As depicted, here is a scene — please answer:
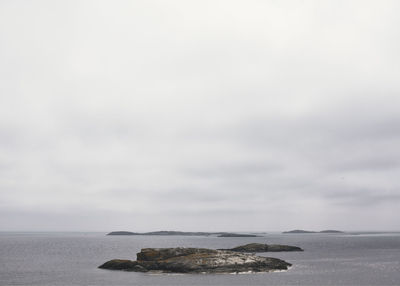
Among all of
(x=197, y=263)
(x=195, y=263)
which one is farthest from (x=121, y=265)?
(x=197, y=263)

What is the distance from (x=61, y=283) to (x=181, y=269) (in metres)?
19.5

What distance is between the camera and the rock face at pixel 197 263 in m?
65.3

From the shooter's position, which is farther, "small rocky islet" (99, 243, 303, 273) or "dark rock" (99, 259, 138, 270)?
"dark rock" (99, 259, 138, 270)

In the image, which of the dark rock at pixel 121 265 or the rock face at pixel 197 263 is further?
the dark rock at pixel 121 265

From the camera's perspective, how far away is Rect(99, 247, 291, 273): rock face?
2571 inches

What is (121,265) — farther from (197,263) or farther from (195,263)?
(197,263)

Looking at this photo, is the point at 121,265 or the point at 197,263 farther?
the point at 121,265

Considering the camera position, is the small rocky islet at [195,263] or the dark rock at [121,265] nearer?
the small rocky islet at [195,263]

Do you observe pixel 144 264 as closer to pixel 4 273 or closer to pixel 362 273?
pixel 4 273

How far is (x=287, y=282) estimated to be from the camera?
180 feet

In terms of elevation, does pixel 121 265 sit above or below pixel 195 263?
below

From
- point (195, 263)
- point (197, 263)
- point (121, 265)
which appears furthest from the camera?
point (121, 265)

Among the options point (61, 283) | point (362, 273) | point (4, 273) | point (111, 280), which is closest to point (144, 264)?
point (111, 280)

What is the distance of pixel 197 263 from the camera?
66125 mm
